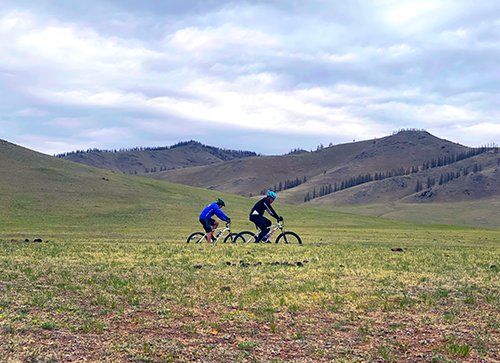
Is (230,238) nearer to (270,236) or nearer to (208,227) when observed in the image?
(208,227)

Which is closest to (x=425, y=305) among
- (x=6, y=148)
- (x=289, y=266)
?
(x=289, y=266)

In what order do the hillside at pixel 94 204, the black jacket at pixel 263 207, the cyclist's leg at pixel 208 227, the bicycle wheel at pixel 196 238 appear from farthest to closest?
the hillside at pixel 94 204 < the bicycle wheel at pixel 196 238 < the cyclist's leg at pixel 208 227 < the black jacket at pixel 263 207

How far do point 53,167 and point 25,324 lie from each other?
98923 millimetres

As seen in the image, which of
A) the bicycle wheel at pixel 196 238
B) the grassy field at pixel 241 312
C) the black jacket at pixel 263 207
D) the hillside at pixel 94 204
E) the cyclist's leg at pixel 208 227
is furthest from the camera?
the hillside at pixel 94 204

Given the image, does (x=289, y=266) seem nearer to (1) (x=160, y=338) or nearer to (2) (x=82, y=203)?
(1) (x=160, y=338)

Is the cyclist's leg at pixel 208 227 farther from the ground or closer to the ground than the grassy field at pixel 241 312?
farther from the ground

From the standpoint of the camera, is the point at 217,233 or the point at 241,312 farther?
the point at 217,233

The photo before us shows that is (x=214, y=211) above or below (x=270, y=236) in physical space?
above

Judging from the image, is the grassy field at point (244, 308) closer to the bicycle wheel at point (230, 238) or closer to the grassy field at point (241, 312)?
the grassy field at point (241, 312)

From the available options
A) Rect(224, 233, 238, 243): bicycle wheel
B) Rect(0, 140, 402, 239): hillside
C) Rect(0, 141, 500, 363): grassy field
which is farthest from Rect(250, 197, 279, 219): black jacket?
Rect(0, 140, 402, 239): hillside

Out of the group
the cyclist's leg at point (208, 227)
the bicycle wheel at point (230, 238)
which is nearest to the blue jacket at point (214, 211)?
the cyclist's leg at point (208, 227)

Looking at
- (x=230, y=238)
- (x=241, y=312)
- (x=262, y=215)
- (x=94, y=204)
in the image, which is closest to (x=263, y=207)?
(x=262, y=215)

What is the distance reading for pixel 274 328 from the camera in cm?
823

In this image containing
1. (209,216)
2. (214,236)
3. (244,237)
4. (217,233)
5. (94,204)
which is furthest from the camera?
(94,204)
